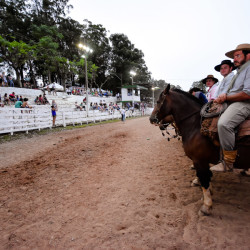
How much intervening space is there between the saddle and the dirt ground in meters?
1.34

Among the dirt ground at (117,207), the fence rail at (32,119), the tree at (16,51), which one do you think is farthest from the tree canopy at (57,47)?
the dirt ground at (117,207)

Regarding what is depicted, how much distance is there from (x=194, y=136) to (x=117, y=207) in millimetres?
1941

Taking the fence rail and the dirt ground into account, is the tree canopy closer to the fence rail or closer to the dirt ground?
the fence rail

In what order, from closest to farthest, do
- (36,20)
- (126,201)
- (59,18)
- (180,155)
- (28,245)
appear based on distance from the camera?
1. (28,245)
2. (126,201)
3. (180,155)
4. (36,20)
5. (59,18)

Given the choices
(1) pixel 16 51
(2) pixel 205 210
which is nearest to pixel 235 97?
(2) pixel 205 210

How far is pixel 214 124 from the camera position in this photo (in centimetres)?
246

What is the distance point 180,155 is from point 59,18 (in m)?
42.2

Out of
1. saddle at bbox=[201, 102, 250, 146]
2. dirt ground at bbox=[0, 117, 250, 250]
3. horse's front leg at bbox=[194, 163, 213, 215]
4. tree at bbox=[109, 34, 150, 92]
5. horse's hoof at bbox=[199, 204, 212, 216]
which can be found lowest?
dirt ground at bbox=[0, 117, 250, 250]

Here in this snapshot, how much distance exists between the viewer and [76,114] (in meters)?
15.9

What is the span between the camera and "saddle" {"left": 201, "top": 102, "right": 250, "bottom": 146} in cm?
226

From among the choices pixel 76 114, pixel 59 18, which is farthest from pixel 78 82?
A: pixel 76 114

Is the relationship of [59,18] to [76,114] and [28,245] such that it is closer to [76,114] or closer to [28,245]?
[76,114]

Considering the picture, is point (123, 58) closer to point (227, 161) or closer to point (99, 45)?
point (99, 45)

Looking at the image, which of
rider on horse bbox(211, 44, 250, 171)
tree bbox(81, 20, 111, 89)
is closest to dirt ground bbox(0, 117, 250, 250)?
rider on horse bbox(211, 44, 250, 171)
